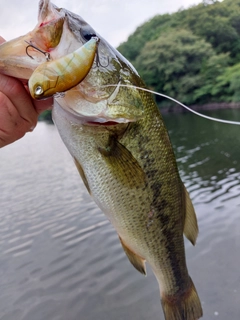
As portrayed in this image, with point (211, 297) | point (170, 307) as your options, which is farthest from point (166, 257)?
point (211, 297)

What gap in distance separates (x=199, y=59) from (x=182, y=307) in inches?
1904

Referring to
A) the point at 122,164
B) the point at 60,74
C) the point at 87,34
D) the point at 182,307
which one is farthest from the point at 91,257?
the point at 60,74

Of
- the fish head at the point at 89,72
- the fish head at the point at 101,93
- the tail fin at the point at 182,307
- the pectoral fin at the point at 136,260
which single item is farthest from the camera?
the tail fin at the point at 182,307

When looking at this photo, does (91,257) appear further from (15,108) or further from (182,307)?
(15,108)

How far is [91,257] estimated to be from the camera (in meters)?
8.91

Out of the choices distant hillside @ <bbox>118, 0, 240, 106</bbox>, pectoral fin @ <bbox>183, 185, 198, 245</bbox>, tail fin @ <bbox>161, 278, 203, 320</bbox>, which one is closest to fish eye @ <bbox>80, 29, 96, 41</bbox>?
pectoral fin @ <bbox>183, 185, 198, 245</bbox>

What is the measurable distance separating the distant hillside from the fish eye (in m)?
38.9

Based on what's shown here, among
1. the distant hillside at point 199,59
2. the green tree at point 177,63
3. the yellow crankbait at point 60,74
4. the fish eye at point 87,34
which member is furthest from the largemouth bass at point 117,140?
the green tree at point 177,63

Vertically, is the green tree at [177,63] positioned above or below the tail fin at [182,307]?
above

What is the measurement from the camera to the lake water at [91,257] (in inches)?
271

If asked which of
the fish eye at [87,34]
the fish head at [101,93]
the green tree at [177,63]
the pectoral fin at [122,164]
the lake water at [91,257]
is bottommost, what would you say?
the lake water at [91,257]

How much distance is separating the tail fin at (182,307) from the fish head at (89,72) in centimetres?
142

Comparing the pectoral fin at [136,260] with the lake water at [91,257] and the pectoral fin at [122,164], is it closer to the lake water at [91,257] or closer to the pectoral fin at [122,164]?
the pectoral fin at [122,164]

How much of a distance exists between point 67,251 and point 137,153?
8.13 m
